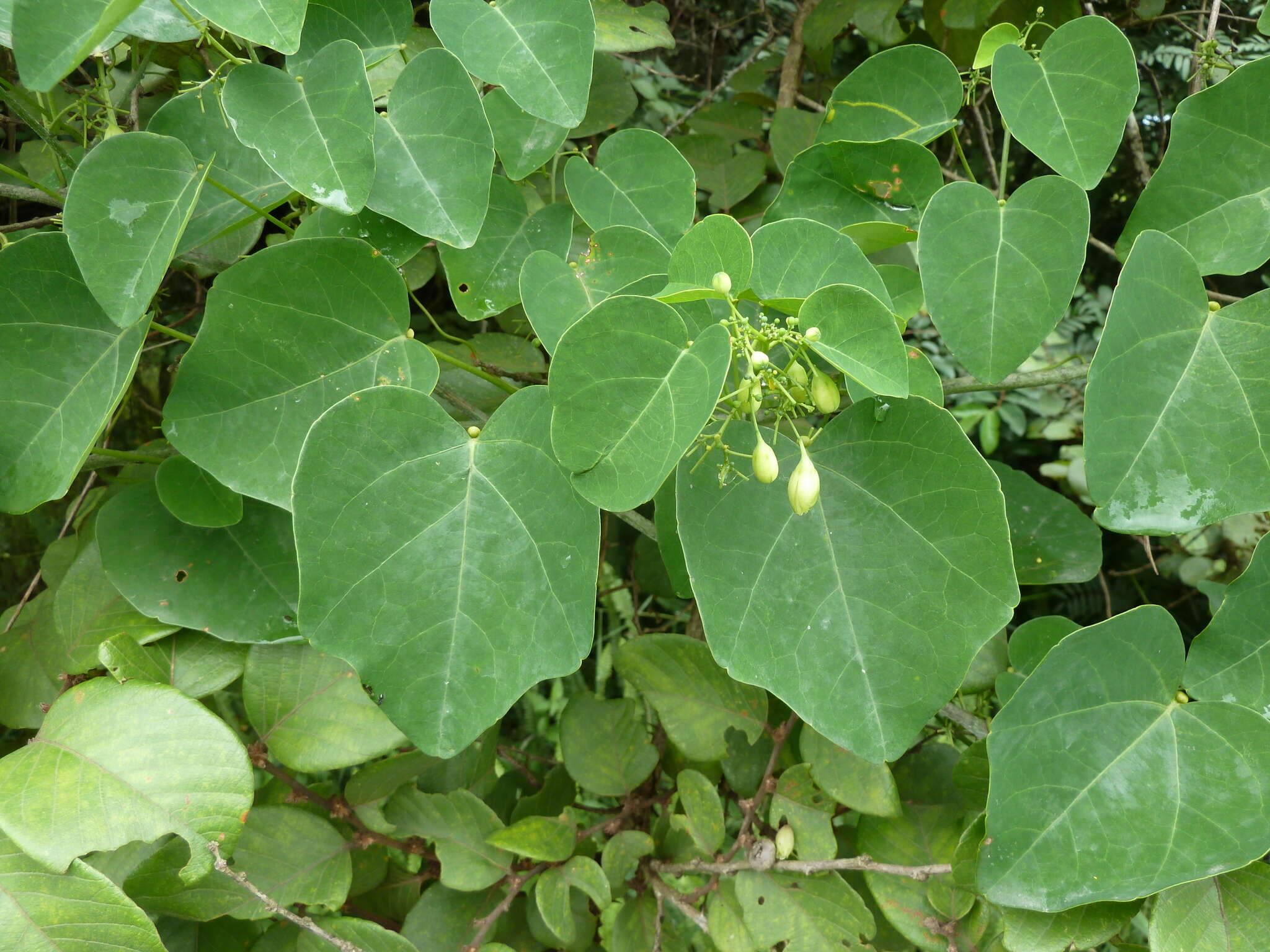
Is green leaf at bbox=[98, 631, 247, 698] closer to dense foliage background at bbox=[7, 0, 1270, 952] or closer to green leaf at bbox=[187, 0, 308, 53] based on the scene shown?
dense foliage background at bbox=[7, 0, 1270, 952]

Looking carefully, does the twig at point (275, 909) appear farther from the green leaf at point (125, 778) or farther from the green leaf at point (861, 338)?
the green leaf at point (861, 338)

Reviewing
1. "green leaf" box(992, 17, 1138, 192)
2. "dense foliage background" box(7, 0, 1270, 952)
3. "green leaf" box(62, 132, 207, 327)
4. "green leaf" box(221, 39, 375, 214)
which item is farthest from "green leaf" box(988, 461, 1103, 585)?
"green leaf" box(62, 132, 207, 327)

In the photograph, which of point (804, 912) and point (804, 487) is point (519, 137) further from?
point (804, 912)

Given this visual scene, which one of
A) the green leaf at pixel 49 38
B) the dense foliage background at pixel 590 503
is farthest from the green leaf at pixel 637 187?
the green leaf at pixel 49 38

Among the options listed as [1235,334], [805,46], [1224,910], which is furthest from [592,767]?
[805,46]

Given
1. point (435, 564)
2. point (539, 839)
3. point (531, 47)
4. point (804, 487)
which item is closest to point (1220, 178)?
point (804, 487)

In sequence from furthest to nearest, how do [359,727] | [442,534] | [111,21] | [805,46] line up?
[805,46]
[359,727]
[442,534]
[111,21]

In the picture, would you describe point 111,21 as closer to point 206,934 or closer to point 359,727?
point 359,727
